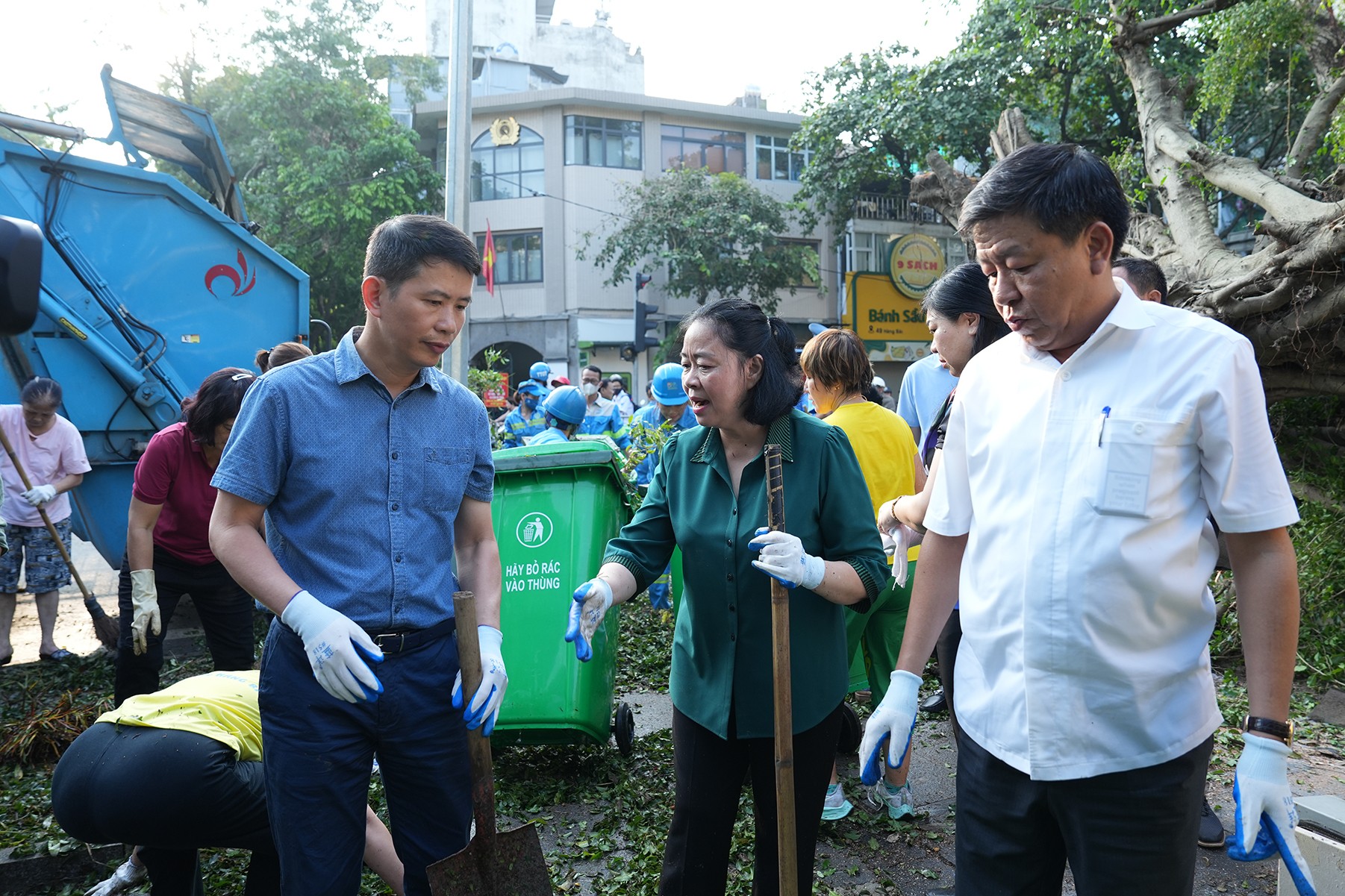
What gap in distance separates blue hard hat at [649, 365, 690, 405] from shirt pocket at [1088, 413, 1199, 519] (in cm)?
509

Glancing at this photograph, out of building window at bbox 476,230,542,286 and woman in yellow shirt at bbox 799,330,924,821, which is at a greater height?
building window at bbox 476,230,542,286

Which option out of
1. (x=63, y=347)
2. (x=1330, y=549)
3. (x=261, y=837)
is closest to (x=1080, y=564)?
(x=261, y=837)

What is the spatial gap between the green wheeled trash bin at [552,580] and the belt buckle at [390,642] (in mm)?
1768

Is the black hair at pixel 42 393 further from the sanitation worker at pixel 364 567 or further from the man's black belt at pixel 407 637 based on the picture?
the man's black belt at pixel 407 637

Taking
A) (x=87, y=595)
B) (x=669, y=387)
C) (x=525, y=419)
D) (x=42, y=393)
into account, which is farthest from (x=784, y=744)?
(x=525, y=419)

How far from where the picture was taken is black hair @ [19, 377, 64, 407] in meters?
5.88

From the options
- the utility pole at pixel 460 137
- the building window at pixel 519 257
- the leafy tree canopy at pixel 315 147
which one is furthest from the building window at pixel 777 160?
the utility pole at pixel 460 137

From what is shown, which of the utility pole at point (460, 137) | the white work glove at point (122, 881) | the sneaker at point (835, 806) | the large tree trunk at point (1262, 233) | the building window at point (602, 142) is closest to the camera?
the white work glove at point (122, 881)

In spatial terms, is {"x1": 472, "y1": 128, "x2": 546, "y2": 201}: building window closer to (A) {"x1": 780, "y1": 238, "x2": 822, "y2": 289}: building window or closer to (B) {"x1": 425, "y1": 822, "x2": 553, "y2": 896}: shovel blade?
(A) {"x1": 780, "y1": 238, "x2": 822, "y2": 289}: building window

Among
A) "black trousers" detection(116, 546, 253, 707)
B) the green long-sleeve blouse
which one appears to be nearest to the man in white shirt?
the green long-sleeve blouse

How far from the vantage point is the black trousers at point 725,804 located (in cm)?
231

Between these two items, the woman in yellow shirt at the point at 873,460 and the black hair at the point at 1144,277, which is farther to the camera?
the woman in yellow shirt at the point at 873,460

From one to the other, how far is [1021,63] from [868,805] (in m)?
14.3

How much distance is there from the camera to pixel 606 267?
25234 millimetres
